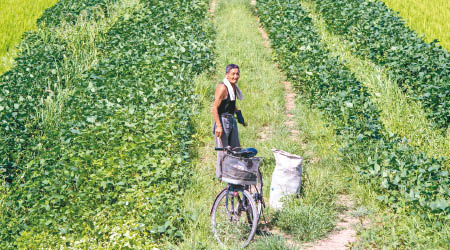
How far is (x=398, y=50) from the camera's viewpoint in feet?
34.9

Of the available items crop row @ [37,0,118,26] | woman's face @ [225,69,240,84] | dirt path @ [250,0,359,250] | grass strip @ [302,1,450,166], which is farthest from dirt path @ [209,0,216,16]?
dirt path @ [250,0,359,250]

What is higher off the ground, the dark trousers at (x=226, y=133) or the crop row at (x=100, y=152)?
the dark trousers at (x=226, y=133)

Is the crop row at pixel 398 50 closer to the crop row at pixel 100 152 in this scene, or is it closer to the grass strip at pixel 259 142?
the grass strip at pixel 259 142

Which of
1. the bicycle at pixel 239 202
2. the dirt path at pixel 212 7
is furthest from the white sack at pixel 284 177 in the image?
the dirt path at pixel 212 7

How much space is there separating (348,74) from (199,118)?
9.43 ft

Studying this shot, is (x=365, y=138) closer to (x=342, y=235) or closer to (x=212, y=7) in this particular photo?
(x=342, y=235)

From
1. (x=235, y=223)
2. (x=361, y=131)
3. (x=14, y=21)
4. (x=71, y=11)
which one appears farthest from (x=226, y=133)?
(x=14, y=21)

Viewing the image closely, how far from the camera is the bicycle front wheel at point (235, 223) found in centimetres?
570

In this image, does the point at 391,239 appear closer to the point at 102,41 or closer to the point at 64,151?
the point at 64,151

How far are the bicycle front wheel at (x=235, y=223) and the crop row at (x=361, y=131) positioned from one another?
68.3 inches

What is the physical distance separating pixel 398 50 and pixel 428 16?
4.54 meters

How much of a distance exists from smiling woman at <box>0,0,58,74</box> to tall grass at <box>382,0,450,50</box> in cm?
966

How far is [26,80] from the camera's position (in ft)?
30.0

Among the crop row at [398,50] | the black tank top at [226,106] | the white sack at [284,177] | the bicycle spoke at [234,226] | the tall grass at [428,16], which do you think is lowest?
the bicycle spoke at [234,226]
